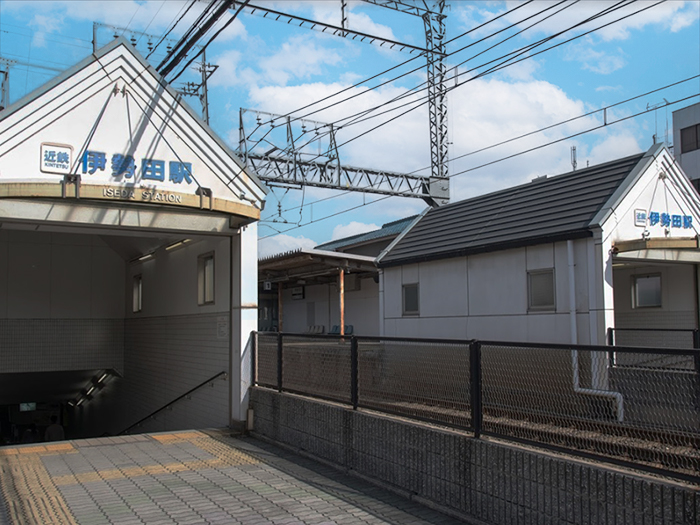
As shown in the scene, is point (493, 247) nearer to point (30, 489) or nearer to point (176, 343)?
point (176, 343)

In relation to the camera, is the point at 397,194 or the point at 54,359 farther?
the point at 397,194

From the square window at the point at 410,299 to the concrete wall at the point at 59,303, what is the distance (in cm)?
760

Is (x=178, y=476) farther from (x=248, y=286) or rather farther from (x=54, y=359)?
(x=54, y=359)

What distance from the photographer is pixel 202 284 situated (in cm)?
1234

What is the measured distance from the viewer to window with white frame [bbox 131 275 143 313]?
1589cm

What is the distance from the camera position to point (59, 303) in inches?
622

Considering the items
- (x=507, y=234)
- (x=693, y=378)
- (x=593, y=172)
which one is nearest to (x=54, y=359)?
(x=507, y=234)

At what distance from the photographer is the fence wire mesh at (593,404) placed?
452 centimetres

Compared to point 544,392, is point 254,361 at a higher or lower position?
lower

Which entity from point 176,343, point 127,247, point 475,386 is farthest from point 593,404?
point 127,247

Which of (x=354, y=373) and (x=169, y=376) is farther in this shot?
(x=169, y=376)

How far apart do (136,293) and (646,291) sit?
12.1 metres

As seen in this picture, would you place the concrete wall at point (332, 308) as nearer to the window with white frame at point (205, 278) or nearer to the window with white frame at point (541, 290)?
the window with white frame at point (205, 278)

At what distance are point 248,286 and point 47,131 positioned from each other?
3.86 metres
